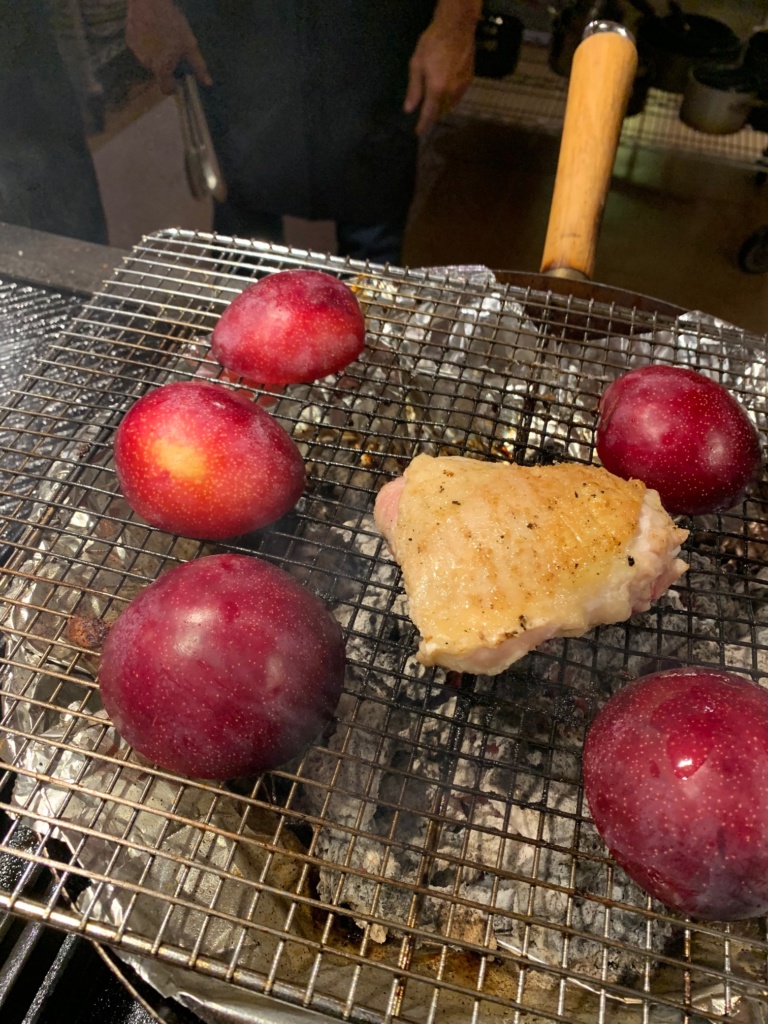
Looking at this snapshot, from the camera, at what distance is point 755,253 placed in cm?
451

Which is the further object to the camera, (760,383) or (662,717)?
(760,383)

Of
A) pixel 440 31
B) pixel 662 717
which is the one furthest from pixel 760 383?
pixel 440 31

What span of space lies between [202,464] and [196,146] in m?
2.62

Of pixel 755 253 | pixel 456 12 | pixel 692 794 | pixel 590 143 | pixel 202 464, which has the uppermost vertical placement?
pixel 456 12

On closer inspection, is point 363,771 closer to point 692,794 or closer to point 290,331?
point 692,794

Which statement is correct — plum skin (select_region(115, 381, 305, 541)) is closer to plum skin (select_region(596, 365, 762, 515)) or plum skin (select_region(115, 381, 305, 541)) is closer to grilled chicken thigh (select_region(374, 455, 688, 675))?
grilled chicken thigh (select_region(374, 455, 688, 675))

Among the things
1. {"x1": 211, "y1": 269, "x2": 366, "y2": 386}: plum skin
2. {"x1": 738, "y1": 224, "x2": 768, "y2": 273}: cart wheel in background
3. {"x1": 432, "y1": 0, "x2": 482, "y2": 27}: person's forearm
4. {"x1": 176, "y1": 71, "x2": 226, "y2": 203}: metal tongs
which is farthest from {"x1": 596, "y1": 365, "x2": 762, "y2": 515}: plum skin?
{"x1": 738, "y1": 224, "x2": 768, "y2": 273}: cart wheel in background

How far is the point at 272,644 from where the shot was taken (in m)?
1.22

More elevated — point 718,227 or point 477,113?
point 477,113

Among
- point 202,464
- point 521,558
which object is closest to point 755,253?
point 521,558

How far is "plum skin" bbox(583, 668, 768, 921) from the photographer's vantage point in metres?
1.03

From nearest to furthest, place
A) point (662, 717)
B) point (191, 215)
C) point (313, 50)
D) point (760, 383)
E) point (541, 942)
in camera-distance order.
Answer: point (662, 717) → point (541, 942) → point (760, 383) → point (313, 50) → point (191, 215)

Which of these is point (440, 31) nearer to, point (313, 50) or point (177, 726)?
point (313, 50)

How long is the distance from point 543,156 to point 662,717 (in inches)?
191
